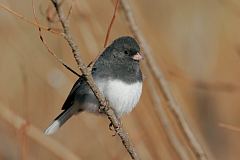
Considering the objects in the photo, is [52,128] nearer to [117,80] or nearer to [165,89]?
Result: [117,80]

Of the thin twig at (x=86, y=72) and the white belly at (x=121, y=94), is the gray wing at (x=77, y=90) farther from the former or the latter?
the thin twig at (x=86, y=72)

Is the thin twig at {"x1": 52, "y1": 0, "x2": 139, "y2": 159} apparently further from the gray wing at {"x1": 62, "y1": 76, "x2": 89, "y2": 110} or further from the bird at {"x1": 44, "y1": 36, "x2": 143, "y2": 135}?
the gray wing at {"x1": 62, "y1": 76, "x2": 89, "y2": 110}

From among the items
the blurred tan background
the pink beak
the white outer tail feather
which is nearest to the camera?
the pink beak

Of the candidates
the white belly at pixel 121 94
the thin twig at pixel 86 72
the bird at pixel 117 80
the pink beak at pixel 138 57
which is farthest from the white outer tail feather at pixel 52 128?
the thin twig at pixel 86 72

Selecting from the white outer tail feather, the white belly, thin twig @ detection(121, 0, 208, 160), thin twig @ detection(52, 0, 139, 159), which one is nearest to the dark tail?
the white outer tail feather

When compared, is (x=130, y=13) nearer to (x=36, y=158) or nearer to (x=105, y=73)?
(x=105, y=73)

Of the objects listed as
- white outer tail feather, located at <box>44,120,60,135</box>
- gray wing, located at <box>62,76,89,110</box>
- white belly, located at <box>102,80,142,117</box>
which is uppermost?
gray wing, located at <box>62,76,89,110</box>

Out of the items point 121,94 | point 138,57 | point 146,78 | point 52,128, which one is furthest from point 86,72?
point 52,128

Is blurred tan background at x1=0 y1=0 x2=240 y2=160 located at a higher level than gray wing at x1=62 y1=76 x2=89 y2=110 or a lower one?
higher
